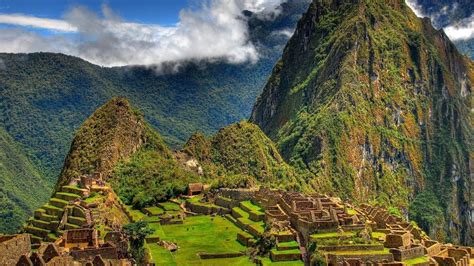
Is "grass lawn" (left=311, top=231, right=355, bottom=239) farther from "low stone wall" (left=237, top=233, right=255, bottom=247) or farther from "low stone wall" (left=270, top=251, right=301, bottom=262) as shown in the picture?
"low stone wall" (left=237, top=233, right=255, bottom=247)

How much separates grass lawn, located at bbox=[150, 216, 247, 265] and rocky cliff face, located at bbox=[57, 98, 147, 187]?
2125 cm

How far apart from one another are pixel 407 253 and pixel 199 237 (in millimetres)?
21863

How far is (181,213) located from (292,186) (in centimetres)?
3789

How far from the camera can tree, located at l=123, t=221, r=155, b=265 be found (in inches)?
2122

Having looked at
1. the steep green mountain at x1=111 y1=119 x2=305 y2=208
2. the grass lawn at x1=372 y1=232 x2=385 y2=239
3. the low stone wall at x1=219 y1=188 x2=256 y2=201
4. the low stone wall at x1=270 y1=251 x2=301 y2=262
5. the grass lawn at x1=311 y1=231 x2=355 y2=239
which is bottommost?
the low stone wall at x1=270 y1=251 x2=301 y2=262

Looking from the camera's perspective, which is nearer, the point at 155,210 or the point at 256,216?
the point at 256,216

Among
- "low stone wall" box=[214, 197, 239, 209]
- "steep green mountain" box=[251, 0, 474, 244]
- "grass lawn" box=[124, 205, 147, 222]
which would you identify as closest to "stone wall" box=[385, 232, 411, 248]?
"low stone wall" box=[214, 197, 239, 209]

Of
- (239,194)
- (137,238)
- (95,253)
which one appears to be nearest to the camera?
(95,253)

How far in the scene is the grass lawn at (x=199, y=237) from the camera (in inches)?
2415

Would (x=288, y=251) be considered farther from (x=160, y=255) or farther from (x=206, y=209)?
(x=206, y=209)

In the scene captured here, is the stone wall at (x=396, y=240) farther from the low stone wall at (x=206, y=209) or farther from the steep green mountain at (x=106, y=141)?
the steep green mountain at (x=106, y=141)

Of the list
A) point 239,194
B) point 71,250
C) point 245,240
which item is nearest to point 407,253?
point 245,240

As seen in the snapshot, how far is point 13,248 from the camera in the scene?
121ft

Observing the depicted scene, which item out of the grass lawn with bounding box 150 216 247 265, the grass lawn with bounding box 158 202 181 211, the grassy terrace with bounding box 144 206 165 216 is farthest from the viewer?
the grass lawn with bounding box 158 202 181 211
